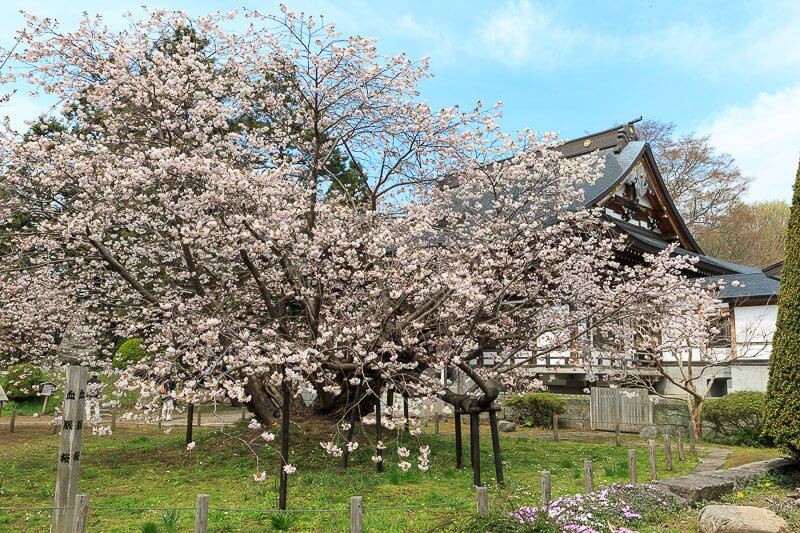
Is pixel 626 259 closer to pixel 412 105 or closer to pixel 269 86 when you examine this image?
pixel 412 105

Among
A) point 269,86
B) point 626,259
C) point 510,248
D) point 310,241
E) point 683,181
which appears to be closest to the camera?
point 310,241

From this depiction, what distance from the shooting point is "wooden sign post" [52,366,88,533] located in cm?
569

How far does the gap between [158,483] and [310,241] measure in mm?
4405

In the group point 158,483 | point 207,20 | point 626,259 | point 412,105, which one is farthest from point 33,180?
point 626,259

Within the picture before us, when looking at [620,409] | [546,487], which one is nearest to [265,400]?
[546,487]

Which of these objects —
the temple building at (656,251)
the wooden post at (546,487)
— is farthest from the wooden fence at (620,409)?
the wooden post at (546,487)

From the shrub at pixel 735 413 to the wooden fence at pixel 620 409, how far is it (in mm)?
1745

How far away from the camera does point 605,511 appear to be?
20.9 ft

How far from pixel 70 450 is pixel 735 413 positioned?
48.1ft

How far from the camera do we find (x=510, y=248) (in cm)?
1059

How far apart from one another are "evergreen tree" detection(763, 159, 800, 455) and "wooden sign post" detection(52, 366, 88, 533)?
31.9ft

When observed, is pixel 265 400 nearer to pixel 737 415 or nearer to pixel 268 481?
pixel 268 481

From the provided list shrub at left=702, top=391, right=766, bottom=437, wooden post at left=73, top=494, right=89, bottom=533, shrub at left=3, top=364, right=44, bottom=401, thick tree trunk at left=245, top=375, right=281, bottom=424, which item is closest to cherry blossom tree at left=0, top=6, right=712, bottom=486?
thick tree trunk at left=245, top=375, right=281, bottom=424

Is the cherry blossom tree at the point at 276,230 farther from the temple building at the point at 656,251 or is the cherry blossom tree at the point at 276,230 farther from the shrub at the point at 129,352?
the shrub at the point at 129,352
